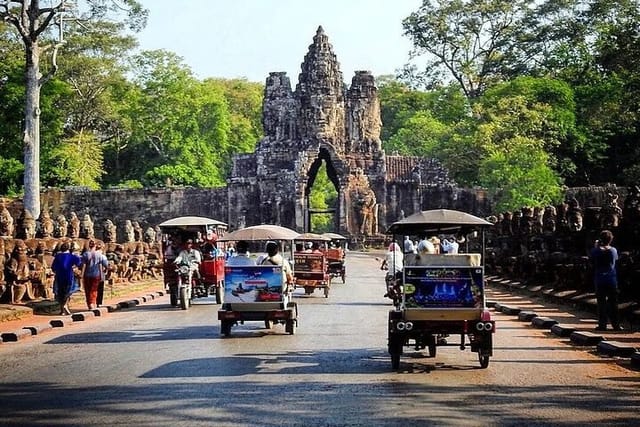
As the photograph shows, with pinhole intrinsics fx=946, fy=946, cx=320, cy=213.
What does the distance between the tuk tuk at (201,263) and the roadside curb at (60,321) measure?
3.62ft

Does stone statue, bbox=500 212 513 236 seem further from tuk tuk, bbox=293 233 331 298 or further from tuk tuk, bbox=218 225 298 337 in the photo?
tuk tuk, bbox=218 225 298 337

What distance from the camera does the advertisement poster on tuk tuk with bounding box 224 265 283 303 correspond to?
1566 centimetres

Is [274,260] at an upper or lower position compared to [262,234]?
lower

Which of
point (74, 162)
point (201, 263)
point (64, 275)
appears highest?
point (74, 162)

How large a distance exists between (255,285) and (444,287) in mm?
4534

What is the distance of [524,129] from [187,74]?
2949 cm

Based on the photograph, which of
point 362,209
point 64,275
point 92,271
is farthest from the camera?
point 362,209

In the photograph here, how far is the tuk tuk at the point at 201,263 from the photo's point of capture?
22.7 m

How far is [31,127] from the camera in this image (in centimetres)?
3681

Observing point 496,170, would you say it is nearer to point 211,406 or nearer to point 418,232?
point 418,232

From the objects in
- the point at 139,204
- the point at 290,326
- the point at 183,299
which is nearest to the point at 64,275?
the point at 183,299

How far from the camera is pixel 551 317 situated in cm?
1834

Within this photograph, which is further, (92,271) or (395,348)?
(92,271)

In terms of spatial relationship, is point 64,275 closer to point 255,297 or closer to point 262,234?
point 262,234
